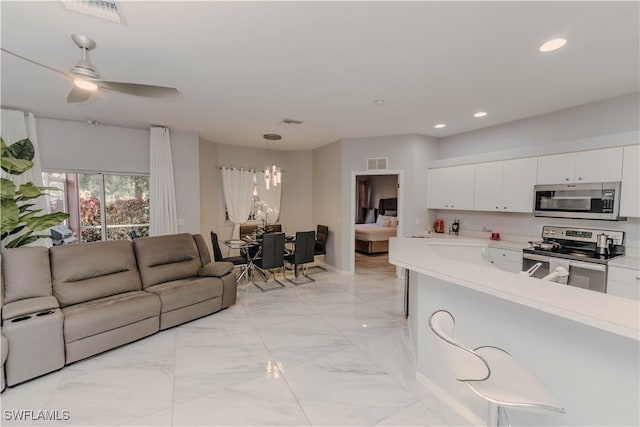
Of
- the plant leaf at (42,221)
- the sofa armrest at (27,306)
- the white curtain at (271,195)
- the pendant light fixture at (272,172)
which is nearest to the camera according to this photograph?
the sofa armrest at (27,306)

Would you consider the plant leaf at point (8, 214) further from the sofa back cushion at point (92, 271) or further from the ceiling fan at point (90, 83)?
the ceiling fan at point (90, 83)

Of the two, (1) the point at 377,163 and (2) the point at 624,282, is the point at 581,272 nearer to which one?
(2) the point at 624,282

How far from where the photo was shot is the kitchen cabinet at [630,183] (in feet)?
9.91

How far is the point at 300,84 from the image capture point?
9.73ft

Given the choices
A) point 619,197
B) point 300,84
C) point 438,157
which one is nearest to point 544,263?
point 619,197

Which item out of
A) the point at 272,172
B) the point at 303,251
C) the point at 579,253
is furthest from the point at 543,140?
the point at 272,172

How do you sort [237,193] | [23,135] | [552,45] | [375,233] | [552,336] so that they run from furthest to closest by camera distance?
1. [375,233]
2. [237,193]
3. [23,135]
4. [552,45]
5. [552,336]

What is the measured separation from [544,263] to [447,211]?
2085mm

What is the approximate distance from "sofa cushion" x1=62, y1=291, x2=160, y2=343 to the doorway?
145 inches

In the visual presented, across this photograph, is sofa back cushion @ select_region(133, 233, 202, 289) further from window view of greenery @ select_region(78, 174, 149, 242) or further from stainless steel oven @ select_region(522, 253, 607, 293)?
stainless steel oven @ select_region(522, 253, 607, 293)

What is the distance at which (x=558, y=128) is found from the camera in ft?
12.7

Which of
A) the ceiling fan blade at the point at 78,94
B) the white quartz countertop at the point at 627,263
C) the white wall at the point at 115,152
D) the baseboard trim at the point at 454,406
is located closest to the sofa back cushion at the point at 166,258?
the white wall at the point at 115,152

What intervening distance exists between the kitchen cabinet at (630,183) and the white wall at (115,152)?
6053 millimetres
